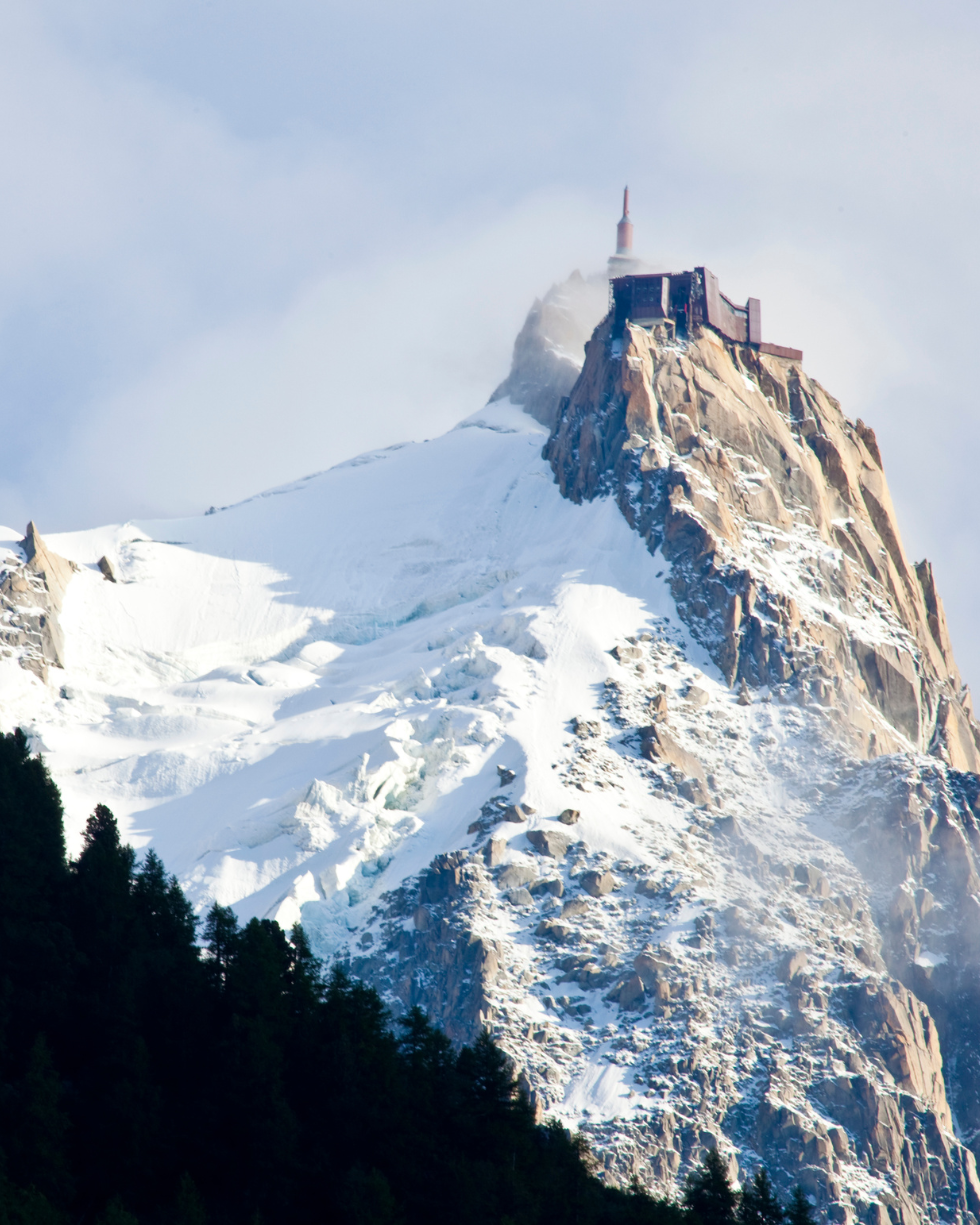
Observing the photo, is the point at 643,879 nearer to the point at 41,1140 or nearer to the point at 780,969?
the point at 780,969

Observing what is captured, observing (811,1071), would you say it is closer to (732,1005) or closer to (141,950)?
(732,1005)

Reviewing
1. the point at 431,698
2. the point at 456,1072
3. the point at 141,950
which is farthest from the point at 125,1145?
the point at 431,698

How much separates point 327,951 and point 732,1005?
3089cm

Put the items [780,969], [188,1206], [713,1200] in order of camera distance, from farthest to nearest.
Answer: [780,969] → [713,1200] → [188,1206]

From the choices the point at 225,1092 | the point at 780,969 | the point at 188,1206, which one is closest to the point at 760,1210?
the point at 225,1092

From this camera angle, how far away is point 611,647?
7721 inches

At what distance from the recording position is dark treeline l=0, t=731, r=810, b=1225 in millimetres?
81062

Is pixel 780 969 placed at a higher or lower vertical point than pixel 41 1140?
higher

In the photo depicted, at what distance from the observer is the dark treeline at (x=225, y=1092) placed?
81062 millimetres

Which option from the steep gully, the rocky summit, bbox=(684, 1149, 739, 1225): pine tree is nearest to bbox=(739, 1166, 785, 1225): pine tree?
bbox=(684, 1149, 739, 1225): pine tree

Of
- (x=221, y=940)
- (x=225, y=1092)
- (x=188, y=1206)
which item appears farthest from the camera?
(x=221, y=940)

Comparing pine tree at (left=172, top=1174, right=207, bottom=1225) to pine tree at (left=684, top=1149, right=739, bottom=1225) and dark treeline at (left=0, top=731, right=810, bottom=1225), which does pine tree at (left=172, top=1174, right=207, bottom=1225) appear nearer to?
dark treeline at (left=0, top=731, right=810, bottom=1225)

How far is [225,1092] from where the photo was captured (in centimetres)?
8681

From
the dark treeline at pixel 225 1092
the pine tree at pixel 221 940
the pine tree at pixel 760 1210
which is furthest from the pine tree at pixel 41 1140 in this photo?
the pine tree at pixel 760 1210
